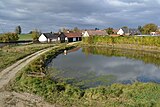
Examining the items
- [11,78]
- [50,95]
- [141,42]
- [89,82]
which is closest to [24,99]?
[50,95]

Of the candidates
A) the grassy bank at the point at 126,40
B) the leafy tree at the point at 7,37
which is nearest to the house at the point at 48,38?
the leafy tree at the point at 7,37

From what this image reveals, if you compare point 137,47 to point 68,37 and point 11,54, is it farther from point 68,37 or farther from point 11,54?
point 68,37

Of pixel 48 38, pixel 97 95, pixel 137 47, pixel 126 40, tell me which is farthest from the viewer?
pixel 48 38

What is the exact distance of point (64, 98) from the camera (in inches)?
658

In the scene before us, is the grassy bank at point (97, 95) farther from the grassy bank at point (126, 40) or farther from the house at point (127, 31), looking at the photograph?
the house at point (127, 31)

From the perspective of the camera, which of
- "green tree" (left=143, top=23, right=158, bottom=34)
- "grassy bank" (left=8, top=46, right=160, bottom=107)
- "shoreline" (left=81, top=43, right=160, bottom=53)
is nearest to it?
"grassy bank" (left=8, top=46, right=160, bottom=107)

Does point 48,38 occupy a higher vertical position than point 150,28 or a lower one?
lower

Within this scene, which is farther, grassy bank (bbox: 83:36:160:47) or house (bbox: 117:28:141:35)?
house (bbox: 117:28:141:35)

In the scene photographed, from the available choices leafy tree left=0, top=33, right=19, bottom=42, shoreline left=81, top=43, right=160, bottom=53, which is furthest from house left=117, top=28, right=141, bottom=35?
leafy tree left=0, top=33, right=19, bottom=42

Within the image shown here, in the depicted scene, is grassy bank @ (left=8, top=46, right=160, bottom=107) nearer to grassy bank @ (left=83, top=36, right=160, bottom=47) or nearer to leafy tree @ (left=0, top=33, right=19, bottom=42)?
grassy bank @ (left=83, top=36, right=160, bottom=47)

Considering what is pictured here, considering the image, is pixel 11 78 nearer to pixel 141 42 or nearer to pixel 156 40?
pixel 156 40

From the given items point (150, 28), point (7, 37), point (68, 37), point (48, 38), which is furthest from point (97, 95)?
point (150, 28)

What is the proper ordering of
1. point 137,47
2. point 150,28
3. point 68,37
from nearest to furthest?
point 137,47
point 68,37
point 150,28

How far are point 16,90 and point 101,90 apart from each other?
677 cm
